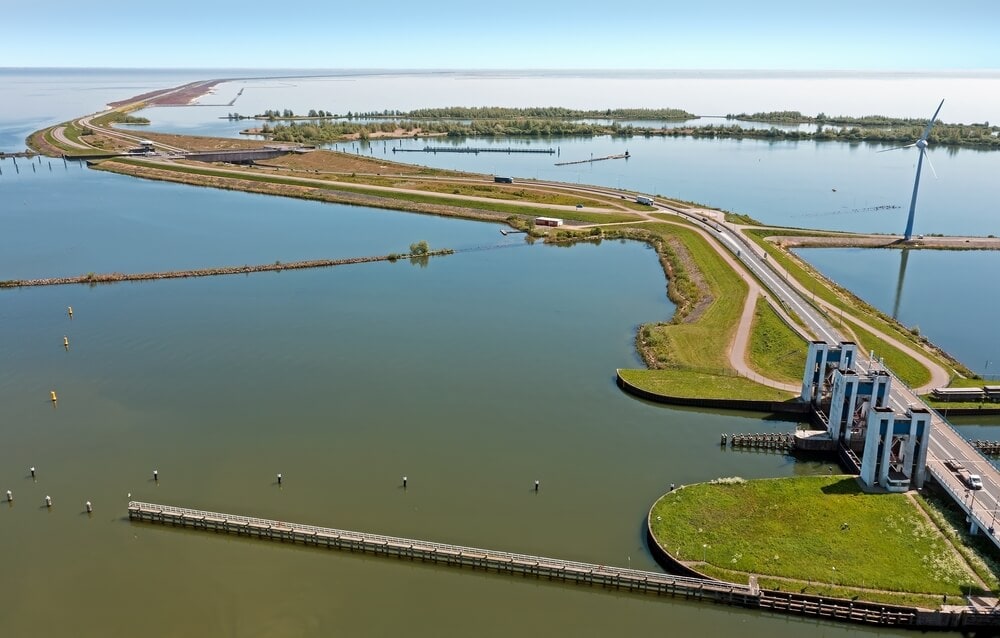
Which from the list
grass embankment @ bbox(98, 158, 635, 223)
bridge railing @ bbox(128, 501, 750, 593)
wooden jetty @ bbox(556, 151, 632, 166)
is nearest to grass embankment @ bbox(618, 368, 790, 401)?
bridge railing @ bbox(128, 501, 750, 593)

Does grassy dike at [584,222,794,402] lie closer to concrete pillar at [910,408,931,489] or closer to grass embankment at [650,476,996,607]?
concrete pillar at [910,408,931,489]

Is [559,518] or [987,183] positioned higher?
[987,183]

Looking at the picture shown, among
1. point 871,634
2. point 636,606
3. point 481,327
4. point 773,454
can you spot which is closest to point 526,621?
point 636,606

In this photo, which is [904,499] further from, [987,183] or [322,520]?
[987,183]

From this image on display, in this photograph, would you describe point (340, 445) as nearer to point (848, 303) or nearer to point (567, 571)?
point (567, 571)

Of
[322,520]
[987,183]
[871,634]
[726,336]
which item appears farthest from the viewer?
[987,183]
